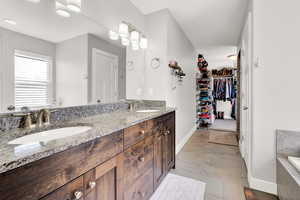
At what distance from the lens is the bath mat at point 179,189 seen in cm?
152

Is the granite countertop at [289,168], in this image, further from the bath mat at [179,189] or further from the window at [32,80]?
the window at [32,80]

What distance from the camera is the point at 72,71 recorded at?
52.6 inches

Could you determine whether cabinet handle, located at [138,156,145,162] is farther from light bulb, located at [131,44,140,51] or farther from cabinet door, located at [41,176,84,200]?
light bulb, located at [131,44,140,51]

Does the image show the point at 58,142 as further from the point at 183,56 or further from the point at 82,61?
the point at 183,56

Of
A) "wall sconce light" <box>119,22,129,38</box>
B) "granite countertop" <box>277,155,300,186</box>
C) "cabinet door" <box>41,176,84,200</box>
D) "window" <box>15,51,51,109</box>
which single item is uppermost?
"wall sconce light" <box>119,22,129,38</box>

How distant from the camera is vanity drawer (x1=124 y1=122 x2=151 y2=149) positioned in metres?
1.05

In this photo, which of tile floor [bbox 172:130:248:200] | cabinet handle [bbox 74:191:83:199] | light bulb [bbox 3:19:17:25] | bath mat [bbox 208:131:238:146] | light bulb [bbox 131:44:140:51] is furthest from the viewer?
bath mat [bbox 208:131:238:146]

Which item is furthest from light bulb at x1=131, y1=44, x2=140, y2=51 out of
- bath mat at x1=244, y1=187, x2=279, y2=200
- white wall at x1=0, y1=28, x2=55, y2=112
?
bath mat at x1=244, y1=187, x2=279, y2=200

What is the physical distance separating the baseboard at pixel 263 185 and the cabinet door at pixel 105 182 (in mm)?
1616

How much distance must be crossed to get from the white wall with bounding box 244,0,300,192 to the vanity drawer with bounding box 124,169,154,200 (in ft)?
4.13

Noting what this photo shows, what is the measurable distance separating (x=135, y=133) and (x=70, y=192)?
0.58 metres

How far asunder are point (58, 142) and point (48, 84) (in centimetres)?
75

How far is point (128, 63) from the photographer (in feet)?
Result: 6.69

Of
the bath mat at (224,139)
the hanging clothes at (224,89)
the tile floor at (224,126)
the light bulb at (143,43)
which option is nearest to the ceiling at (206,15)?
the light bulb at (143,43)
